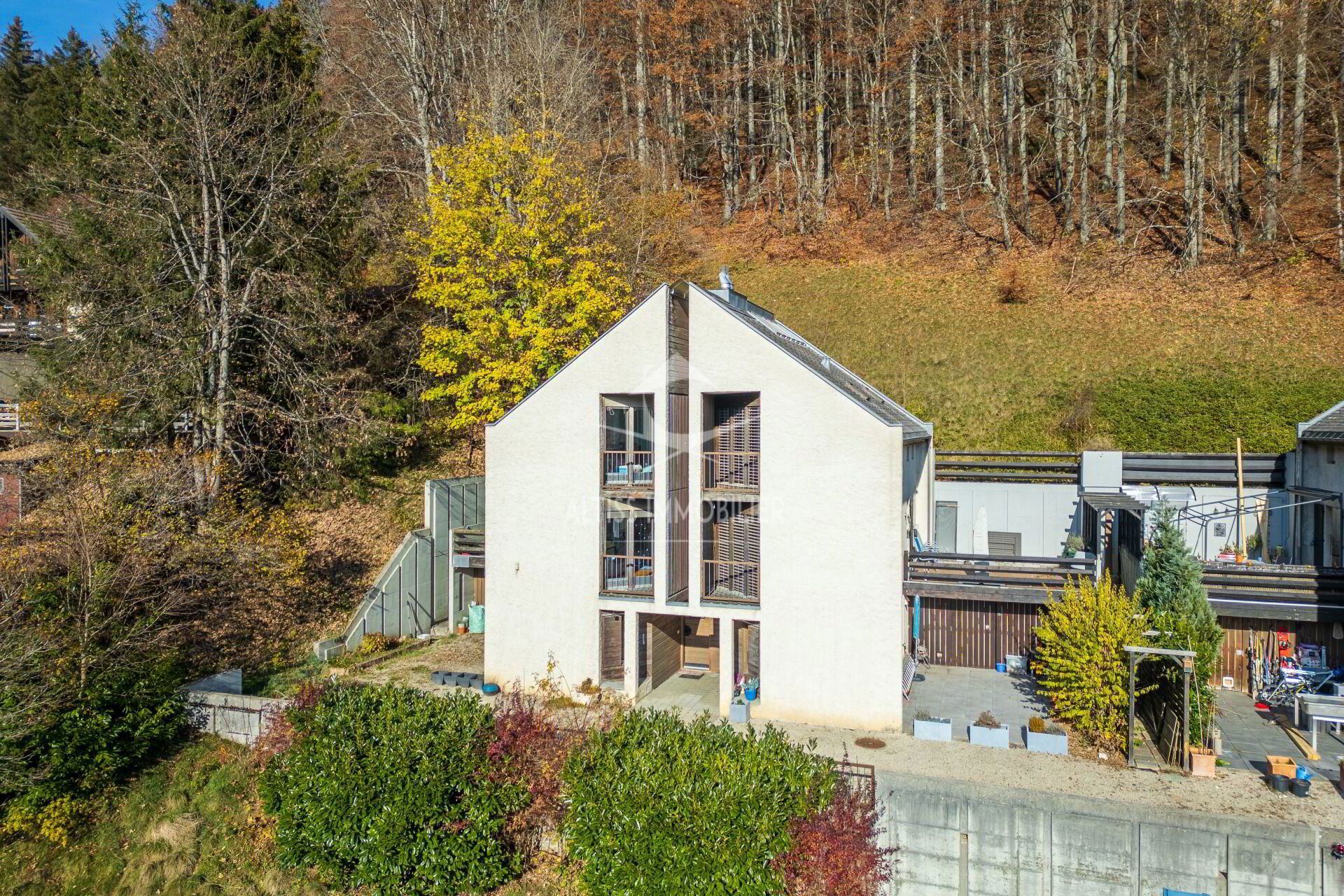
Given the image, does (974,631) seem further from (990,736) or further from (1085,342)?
(1085,342)

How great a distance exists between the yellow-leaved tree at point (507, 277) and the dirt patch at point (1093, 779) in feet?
45.1

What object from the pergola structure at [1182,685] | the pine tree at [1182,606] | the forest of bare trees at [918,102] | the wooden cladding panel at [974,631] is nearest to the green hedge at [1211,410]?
the forest of bare trees at [918,102]

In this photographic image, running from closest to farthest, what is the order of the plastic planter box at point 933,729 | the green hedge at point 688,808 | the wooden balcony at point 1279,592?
the green hedge at point 688,808 < the plastic planter box at point 933,729 < the wooden balcony at point 1279,592

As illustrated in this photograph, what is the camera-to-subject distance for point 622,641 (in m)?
16.8

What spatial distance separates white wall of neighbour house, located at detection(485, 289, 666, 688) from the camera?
16.1 m

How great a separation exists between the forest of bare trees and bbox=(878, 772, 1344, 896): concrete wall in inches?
957

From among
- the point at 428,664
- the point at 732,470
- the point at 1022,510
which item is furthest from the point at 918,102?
the point at 428,664

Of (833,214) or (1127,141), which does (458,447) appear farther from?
(1127,141)

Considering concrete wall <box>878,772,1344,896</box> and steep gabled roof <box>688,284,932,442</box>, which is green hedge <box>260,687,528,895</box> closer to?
concrete wall <box>878,772,1344,896</box>

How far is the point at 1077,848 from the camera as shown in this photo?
11047 mm

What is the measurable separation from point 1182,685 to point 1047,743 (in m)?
2.39

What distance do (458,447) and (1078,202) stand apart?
29.0 m

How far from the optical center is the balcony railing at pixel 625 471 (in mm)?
16438

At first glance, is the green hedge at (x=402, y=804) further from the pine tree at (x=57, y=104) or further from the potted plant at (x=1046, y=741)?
the pine tree at (x=57, y=104)
